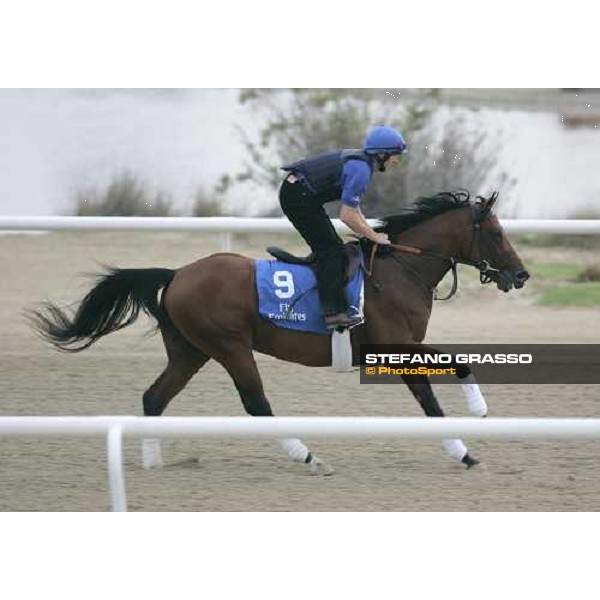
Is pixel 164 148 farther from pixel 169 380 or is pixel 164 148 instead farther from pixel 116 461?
pixel 116 461

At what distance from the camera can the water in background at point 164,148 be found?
14.8m

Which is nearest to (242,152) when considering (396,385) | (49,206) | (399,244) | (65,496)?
(49,206)

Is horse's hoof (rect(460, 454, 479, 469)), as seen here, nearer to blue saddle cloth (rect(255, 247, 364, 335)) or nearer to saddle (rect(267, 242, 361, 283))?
blue saddle cloth (rect(255, 247, 364, 335))

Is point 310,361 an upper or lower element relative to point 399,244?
lower

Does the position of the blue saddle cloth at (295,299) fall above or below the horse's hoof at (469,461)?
above

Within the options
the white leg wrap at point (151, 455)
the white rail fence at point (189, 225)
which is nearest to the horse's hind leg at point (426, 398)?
the white leg wrap at point (151, 455)

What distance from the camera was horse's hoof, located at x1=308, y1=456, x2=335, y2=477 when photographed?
5.97 meters

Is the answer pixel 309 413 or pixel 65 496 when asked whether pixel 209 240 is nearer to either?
pixel 309 413

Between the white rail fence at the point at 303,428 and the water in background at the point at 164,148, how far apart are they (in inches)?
399

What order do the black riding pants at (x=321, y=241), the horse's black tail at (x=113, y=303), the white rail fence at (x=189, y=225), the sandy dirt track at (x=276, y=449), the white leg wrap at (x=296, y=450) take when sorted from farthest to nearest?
the white rail fence at (x=189, y=225) < the horse's black tail at (x=113, y=303) < the black riding pants at (x=321, y=241) < the white leg wrap at (x=296, y=450) < the sandy dirt track at (x=276, y=449)

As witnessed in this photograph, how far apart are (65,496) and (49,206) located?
943cm

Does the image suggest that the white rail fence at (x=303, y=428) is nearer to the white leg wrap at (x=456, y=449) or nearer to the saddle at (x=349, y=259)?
the white leg wrap at (x=456, y=449)

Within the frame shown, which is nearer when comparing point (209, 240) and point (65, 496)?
point (65, 496)

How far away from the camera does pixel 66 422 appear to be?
425cm
